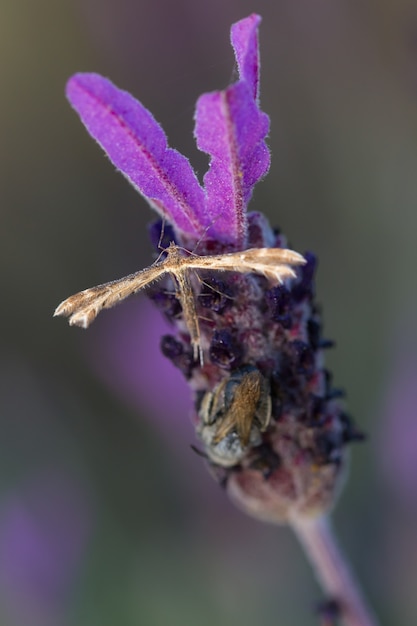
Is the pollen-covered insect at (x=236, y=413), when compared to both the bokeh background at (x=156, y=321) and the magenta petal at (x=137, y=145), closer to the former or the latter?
the magenta petal at (x=137, y=145)

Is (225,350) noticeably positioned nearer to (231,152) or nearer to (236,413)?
(236,413)

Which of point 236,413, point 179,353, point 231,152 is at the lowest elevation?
point 236,413

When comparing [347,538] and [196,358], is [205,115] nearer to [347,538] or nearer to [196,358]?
[196,358]

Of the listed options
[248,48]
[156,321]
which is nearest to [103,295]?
[248,48]

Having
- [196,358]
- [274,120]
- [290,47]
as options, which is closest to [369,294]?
[274,120]

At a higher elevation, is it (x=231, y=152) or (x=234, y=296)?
(x=231, y=152)

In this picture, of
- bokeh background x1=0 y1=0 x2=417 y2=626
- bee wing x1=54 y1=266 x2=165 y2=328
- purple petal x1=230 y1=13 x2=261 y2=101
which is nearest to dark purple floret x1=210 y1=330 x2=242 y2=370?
bee wing x1=54 y1=266 x2=165 y2=328

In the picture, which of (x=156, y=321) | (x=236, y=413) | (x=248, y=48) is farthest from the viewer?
(x=156, y=321)
